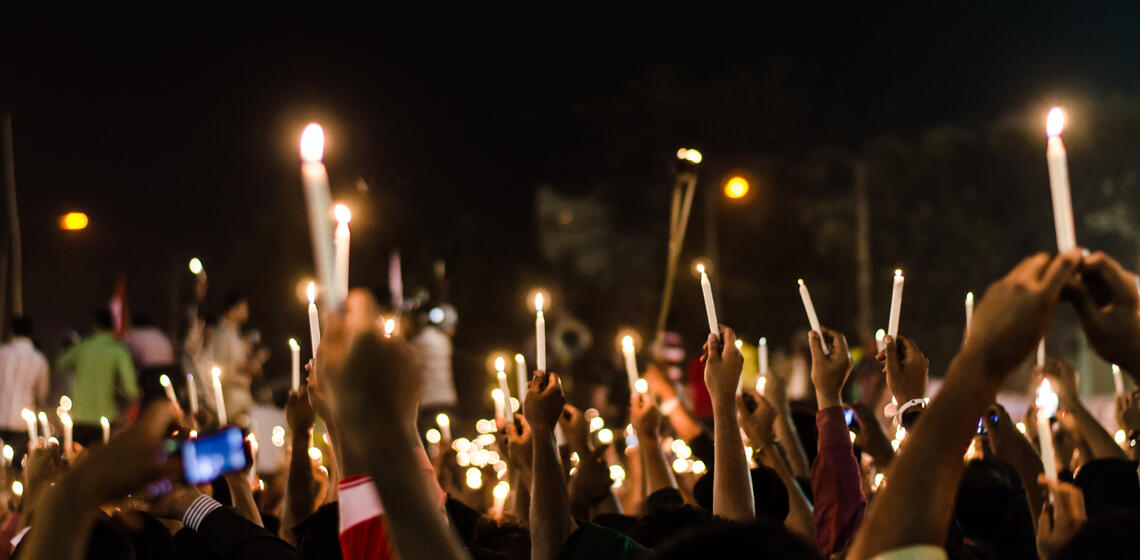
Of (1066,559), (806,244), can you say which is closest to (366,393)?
(1066,559)

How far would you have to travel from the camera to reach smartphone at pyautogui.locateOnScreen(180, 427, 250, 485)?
2518 millimetres

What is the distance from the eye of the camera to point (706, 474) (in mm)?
4301

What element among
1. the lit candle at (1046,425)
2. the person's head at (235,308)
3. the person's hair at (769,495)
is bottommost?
the person's hair at (769,495)

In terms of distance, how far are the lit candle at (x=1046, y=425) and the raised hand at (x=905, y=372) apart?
1.24ft

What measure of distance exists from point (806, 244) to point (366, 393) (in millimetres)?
29766

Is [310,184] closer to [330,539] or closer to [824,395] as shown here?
[330,539]

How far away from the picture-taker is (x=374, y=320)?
68.9 inches

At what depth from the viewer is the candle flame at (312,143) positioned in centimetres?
184

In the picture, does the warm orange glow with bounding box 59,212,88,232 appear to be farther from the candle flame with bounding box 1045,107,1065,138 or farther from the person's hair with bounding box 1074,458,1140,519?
the candle flame with bounding box 1045,107,1065,138

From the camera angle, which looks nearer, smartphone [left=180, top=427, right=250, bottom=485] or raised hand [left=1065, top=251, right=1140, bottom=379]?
raised hand [left=1065, top=251, right=1140, bottom=379]

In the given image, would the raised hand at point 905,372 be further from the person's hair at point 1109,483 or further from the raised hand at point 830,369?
the person's hair at point 1109,483

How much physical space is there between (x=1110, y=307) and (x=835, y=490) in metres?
1.90

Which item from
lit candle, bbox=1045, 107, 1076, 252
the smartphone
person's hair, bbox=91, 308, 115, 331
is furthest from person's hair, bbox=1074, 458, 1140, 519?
person's hair, bbox=91, 308, 115, 331

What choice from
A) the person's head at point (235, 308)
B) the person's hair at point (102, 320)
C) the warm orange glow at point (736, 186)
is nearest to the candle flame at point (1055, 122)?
the person's head at point (235, 308)
